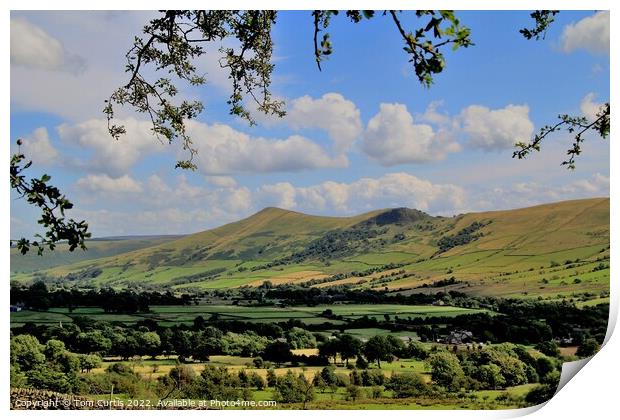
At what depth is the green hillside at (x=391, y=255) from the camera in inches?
267

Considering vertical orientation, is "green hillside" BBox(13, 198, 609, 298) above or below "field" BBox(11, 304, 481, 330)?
above

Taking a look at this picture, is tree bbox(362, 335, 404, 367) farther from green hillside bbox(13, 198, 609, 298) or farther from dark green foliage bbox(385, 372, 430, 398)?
green hillside bbox(13, 198, 609, 298)

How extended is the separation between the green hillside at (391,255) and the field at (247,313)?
236mm

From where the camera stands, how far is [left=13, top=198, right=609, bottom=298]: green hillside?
6.77m

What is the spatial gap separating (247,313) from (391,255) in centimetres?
160

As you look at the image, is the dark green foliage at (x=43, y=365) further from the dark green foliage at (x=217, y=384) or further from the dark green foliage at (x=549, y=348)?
the dark green foliage at (x=549, y=348)

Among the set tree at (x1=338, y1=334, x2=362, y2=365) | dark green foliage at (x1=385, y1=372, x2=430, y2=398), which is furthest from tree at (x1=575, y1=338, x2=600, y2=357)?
tree at (x1=338, y1=334, x2=362, y2=365)

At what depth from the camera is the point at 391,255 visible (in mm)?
7117

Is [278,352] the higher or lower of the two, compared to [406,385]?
higher

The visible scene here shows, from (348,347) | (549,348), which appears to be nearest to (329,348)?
(348,347)

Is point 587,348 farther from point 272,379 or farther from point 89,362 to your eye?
point 89,362

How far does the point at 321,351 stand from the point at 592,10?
4.06 metres

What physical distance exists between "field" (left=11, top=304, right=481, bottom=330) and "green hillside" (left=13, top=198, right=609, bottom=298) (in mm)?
236

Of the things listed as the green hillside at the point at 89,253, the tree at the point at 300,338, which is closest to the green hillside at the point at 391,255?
the green hillside at the point at 89,253
